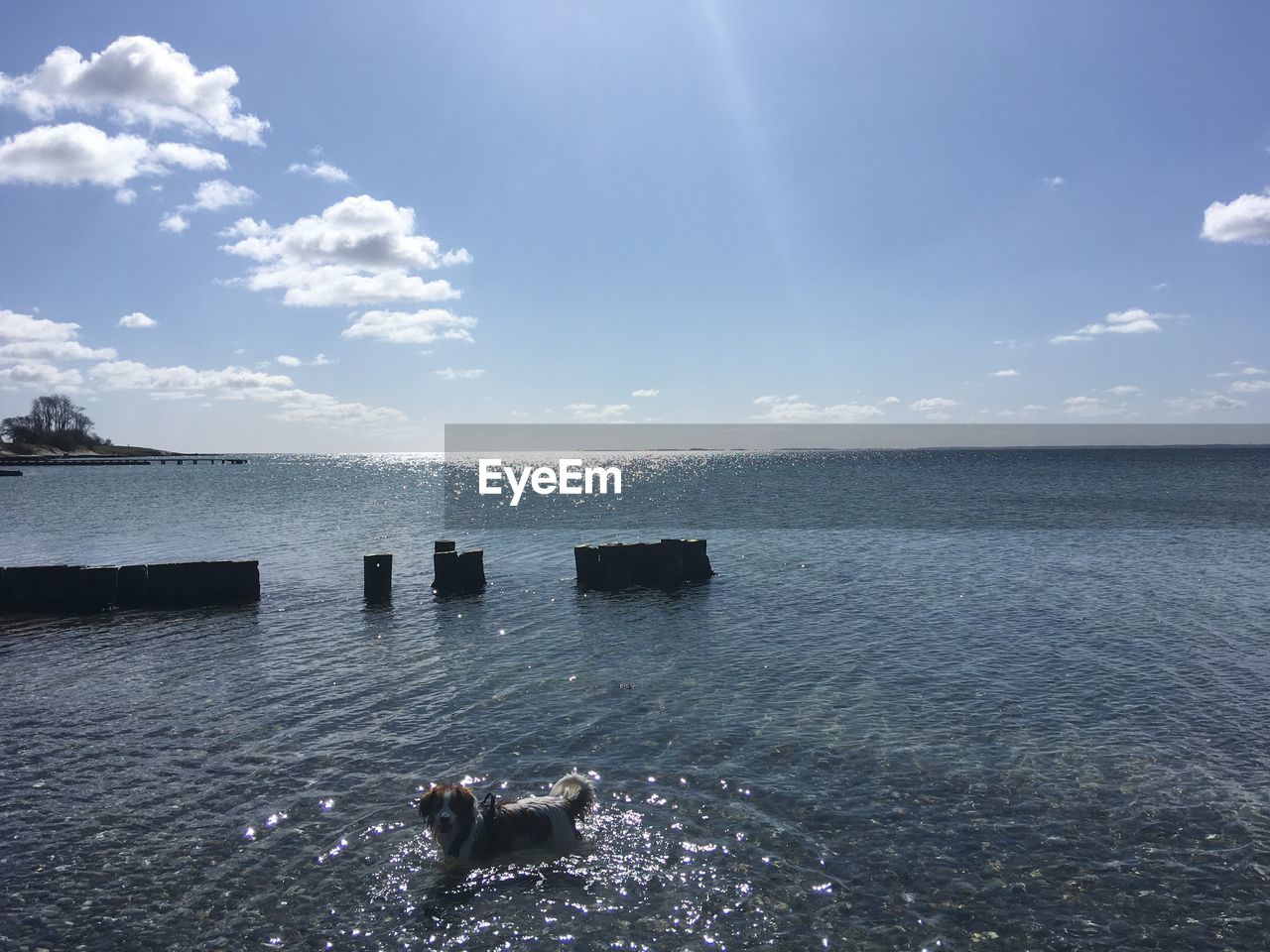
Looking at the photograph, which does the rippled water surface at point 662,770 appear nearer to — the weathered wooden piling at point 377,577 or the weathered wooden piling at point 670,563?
the weathered wooden piling at point 377,577

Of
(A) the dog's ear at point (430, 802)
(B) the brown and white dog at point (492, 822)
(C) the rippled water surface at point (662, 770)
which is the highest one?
(A) the dog's ear at point (430, 802)

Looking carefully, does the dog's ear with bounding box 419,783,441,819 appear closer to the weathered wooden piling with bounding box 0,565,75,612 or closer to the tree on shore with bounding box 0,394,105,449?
the weathered wooden piling with bounding box 0,565,75,612

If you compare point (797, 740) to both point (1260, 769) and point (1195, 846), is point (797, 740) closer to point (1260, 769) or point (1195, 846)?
point (1195, 846)

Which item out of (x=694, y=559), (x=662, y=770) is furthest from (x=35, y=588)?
(x=662, y=770)

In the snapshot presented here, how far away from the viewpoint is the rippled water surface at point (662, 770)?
25.9 feet

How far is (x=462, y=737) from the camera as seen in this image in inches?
503

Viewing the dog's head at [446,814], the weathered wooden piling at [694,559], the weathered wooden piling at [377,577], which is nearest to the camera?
the dog's head at [446,814]

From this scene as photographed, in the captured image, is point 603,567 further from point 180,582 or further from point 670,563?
point 180,582

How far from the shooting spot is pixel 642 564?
94.3 ft

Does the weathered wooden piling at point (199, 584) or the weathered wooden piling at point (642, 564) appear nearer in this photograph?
the weathered wooden piling at point (199, 584)

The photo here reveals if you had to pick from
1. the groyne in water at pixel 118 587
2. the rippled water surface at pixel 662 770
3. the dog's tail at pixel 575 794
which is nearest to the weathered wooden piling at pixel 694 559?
the rippled water surface at pixel 662 770

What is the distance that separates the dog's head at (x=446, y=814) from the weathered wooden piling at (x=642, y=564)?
18.7 metres

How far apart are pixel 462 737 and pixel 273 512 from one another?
6023 cm

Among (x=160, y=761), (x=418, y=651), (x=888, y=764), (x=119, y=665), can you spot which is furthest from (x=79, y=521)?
(x=888, y=764)
